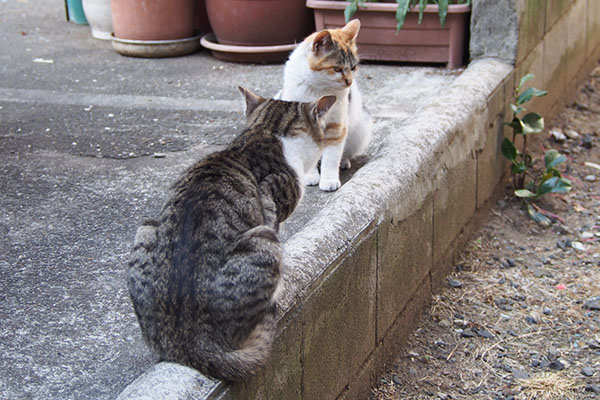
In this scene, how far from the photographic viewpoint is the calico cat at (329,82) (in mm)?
3820

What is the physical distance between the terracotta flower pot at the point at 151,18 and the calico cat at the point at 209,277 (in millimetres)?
4105

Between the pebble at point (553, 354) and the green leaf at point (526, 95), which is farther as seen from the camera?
the green leaf at point (526, 95)

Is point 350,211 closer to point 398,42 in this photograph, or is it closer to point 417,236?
point 417,236

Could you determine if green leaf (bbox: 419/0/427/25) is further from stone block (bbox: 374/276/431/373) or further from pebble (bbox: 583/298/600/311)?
pebble (bbox: 583/298/600/311)

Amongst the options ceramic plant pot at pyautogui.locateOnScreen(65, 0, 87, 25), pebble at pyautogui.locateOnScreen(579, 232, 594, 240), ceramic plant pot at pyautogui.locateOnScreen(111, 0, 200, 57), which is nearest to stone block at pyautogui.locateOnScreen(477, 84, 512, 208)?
pebble at pyautogui.locateOnScreen(579, 232, 594, 240)

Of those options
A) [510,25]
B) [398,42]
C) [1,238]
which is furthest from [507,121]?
[1,238]

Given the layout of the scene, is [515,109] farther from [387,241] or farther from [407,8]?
[387,241]

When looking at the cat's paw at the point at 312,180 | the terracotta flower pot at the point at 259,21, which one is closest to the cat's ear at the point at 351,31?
the cat's paw at the point at 312,180

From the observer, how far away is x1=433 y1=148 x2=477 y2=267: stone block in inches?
158

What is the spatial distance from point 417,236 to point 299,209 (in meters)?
0.59

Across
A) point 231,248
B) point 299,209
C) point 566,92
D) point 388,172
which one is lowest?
point 566,92

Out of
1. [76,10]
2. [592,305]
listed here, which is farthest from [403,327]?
[76,10]

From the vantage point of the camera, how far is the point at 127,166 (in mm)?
4297

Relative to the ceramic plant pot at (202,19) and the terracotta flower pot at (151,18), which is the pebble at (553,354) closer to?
the terracotta flower pot at (151,18)
